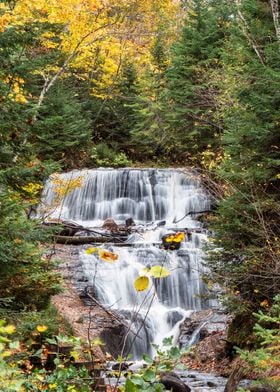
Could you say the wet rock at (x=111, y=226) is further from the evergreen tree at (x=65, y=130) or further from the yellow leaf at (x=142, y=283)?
the yellow leaf at (x=142, y=283)

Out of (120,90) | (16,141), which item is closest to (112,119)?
(120,90)

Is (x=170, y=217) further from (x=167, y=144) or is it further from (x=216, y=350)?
(x=216, y=350)

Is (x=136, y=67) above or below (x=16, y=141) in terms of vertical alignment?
above

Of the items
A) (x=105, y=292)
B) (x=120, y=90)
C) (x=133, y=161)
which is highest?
(x=120, y=90)

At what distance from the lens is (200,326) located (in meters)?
11.4

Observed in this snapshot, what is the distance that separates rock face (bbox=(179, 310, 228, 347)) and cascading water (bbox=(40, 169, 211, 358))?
1.04 feet

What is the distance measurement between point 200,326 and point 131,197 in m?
9.58

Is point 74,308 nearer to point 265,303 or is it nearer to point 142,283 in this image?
point 265,303

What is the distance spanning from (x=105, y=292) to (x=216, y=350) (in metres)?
3.88

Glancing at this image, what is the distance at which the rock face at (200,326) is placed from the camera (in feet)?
36.0

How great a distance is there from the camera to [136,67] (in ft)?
85.9

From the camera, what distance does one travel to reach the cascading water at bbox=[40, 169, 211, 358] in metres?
12.1

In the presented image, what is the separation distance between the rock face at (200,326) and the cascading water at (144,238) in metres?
0.32

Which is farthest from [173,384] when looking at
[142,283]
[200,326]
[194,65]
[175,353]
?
[194,65]
